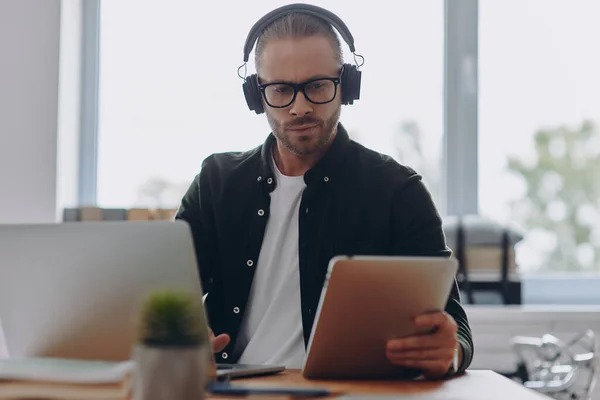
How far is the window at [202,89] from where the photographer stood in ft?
10.5

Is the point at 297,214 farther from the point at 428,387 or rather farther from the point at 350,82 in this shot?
the point at 428,387

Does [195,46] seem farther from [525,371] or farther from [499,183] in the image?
[525,371]

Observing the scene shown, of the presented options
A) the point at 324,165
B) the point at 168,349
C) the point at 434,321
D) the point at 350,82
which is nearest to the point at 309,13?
the point at 350,82

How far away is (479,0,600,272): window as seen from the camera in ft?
10.5

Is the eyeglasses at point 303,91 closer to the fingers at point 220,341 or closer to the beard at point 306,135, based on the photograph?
the beard at point 306,135

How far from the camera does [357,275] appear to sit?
46.8 inches

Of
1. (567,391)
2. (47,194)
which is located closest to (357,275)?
(567,391)

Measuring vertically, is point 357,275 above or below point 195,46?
below

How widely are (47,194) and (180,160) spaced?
50 cm

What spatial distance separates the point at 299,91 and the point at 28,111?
1.48m

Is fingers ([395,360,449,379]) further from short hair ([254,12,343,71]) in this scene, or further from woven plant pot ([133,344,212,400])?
short hair ([254,12,343,71])

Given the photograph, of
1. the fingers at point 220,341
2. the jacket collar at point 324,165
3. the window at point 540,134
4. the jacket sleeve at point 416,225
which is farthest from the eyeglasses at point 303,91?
the window at point 540,134

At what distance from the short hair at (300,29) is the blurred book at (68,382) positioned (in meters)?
1.04

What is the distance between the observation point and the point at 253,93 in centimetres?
187
